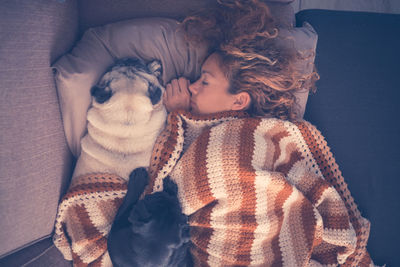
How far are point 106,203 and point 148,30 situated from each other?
2.62 feet

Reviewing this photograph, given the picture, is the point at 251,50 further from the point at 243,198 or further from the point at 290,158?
the point at 243,198

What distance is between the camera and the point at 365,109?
133cm

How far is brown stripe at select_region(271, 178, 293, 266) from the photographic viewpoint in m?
1.17

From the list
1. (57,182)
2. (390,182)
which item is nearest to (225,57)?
(57,182)

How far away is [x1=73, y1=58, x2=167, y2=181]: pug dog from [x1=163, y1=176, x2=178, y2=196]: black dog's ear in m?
0.13

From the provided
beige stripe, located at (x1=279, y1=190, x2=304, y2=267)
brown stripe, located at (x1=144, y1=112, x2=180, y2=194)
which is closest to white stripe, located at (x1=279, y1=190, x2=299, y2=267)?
beige stripe, located at (x1=279, y1=190, x2=304, y2=267)

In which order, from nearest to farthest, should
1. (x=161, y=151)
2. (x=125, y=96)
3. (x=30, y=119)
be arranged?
(x=30, y=119) → (x=125, y=96) → (x=161, y=151)

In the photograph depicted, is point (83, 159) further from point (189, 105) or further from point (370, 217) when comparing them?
point (370, 217)

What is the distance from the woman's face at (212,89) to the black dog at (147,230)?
0.45m

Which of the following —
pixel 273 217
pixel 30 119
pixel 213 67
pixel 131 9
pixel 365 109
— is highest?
pixel 131 9

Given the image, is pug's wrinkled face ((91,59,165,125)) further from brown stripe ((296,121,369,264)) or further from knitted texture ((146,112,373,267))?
brown stripe ((296,121,369,264))

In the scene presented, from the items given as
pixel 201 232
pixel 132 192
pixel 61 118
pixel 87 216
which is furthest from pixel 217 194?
pixel 61 118

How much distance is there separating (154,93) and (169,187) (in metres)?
0.43

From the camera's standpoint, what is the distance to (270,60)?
3.80 ft
